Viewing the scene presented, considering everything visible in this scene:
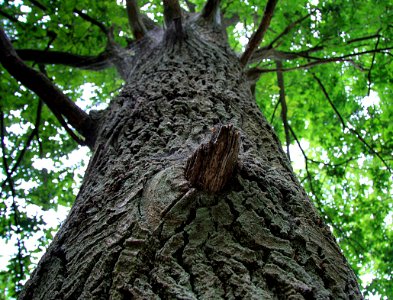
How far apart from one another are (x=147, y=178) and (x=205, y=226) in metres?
0.40

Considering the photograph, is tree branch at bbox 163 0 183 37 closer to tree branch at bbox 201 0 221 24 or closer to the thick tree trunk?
tree branch at bbox 201 0 221 24

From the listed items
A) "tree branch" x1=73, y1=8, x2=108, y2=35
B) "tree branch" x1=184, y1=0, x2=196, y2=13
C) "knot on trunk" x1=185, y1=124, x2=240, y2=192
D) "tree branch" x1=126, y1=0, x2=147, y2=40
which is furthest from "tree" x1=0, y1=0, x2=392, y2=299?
"tree branch" x1=184, y1=0, x2=196, y2=13

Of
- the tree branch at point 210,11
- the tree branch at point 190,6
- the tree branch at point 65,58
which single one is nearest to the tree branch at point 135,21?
the tree branch at point 65,58

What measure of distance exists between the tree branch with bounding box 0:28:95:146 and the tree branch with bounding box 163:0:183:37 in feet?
3.76

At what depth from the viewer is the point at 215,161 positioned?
127cm

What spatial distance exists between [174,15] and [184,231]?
246 centimetres

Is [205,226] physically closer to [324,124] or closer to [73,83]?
[73,83]

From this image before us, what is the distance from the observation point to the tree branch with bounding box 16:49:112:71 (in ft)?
13.7

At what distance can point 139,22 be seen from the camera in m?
4.62

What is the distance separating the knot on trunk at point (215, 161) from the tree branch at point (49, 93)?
177 centimetres

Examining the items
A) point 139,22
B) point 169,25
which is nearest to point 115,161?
point 169,25

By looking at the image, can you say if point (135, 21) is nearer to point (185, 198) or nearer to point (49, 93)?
point (49, 93)

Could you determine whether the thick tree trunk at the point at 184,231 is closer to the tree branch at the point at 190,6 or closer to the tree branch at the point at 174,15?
the tree branch at the point at 174,15

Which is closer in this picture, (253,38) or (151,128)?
(151,128)
